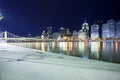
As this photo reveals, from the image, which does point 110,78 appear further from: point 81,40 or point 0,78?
point 81,40

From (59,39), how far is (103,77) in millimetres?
89463

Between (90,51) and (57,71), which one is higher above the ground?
(57,71)

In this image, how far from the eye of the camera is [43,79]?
3.50 m

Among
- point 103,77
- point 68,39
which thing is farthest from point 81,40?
point 103,77

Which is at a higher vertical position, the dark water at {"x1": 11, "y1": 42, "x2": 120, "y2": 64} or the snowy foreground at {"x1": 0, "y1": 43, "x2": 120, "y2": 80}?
the snowy foreground at {"x1": 0, "y1": 43, "x2": 120, "y2": 80}

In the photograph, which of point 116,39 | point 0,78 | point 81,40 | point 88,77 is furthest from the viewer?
point 81,40

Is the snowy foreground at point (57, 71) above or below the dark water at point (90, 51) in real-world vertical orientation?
above

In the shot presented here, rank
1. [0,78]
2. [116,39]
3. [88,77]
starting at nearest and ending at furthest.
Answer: [0,78]
[88,77]
[116,39]

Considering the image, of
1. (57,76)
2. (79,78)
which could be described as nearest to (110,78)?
(79,78)

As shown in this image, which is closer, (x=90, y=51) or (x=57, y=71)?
(x=57, y=71)

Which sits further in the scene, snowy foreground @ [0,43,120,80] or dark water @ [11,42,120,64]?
dark water @ [11,42,120,64]

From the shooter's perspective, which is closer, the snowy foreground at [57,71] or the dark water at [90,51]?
the snowy foreground at [57,71]

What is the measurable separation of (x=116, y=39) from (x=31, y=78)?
84.4m

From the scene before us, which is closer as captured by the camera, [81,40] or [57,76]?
[57,76]
